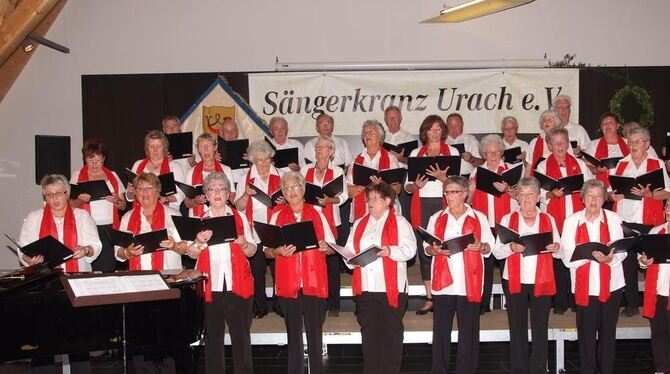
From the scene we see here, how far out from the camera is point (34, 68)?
32.6 feet

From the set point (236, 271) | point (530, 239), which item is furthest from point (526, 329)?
point (236, 271)

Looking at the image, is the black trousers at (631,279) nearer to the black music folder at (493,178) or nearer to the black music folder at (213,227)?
the black music folder at (493,178)

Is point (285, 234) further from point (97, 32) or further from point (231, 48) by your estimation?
point (97, 32)

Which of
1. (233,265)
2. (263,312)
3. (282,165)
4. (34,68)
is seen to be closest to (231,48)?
(34,68)

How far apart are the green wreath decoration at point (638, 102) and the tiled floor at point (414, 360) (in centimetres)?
339

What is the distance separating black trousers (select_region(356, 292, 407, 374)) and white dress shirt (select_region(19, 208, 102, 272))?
6.99 feet

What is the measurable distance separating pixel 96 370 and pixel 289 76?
14.8 feet

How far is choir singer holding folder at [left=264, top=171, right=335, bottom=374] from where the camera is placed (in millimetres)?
5527

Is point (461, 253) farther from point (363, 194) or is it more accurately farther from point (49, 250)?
point (49, 250)

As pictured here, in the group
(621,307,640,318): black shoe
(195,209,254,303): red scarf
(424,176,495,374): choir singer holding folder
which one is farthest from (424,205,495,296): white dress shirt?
(621,307,640,318): black shoe

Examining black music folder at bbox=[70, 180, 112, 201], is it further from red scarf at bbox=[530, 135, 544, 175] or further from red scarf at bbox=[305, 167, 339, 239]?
red scarf at bbox=[530, 135, 544, 175]

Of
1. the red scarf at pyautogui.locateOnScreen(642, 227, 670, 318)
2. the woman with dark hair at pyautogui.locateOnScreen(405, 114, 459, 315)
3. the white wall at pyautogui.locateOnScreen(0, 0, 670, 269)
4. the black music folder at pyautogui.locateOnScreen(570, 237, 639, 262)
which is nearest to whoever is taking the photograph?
the black music folder at pyautogui.locateOnScreen(570, 237, 639, 262)

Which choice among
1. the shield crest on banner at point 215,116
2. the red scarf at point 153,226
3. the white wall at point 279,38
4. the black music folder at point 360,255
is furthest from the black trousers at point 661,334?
the shield crest on banner at point 215,116

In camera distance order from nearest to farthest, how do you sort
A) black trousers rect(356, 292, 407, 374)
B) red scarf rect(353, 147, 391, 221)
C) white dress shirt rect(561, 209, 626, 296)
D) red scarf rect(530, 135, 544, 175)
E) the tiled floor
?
black trousers rect(356, 292, 407, 374)
white dress shirt rect(561, 209, 626, 296)
the tiled floor
red scarf rect(353, 147, 391, 221)
red scarf rect(530, 135, 544, 175)
